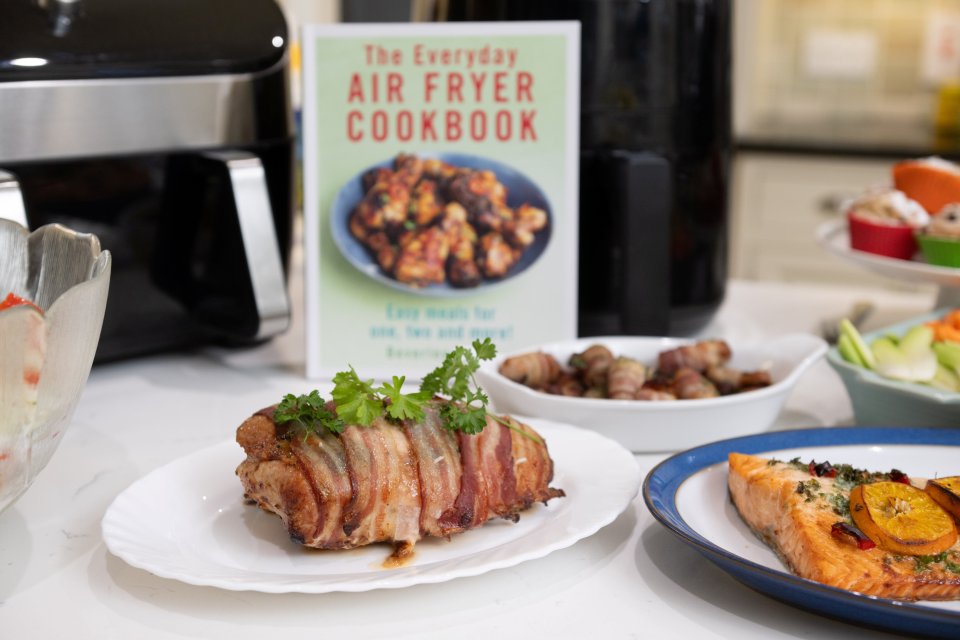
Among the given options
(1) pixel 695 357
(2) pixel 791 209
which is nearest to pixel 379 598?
(1) pixel 695 357

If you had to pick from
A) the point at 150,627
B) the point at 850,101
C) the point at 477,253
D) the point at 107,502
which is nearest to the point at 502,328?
the point at 477,253

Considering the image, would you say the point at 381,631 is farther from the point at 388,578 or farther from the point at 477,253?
the point at 477,253

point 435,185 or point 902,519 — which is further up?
point 435,185

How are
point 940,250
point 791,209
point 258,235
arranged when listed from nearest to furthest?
point 258,235 < point 940,250 < point 791,209

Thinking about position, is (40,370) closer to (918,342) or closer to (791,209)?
(918,342)

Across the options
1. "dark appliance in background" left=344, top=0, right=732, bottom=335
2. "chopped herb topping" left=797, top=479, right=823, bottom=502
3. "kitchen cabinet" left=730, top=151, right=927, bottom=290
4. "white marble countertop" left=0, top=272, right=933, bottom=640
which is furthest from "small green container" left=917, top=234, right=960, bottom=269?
"kitchen cabinet" left=730, top=151, right=927, bottom=290

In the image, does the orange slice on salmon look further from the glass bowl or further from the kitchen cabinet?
the kitchen cabinet
